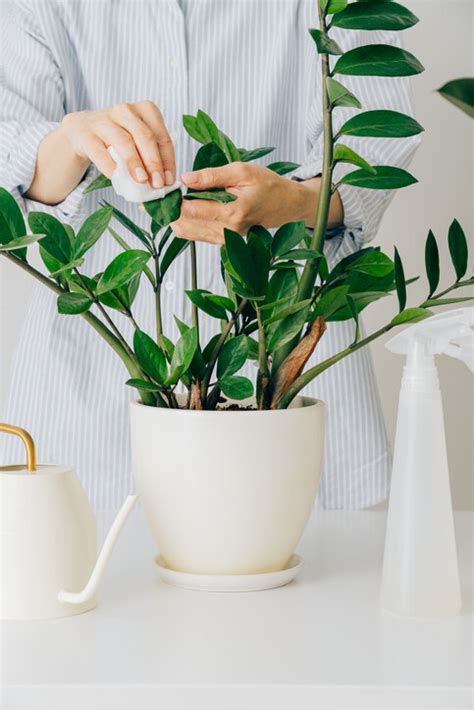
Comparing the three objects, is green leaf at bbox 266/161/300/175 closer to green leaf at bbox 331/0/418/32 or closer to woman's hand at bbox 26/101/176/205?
woman's hand at bbox 26/101/176/205

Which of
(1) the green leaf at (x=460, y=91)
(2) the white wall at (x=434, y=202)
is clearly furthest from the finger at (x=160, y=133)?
(2) the white wall at (x=434, y=202)

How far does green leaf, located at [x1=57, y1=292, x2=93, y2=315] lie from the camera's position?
645 mm

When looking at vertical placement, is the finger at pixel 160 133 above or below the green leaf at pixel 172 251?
above

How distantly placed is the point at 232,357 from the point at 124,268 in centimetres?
11

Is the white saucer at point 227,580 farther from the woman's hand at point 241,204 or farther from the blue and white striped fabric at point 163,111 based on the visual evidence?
the blue and white striped fabric at point 163,111

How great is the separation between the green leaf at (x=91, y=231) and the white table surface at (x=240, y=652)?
10.8 inches

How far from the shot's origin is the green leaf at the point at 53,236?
66cm

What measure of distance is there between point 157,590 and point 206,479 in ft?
0.36

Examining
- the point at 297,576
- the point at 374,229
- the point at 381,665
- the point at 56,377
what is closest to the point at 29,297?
the point at 56,377

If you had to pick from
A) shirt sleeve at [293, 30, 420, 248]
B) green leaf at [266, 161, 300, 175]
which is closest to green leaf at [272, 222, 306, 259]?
green leaf at [266, 161, 300, 175]

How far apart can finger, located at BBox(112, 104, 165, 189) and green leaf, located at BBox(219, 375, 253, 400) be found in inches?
7.4

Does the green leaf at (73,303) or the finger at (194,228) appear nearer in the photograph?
the green leaf at (73,303)

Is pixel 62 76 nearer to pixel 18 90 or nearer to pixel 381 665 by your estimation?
pixel 18 90

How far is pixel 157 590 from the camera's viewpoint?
0.71 metres
